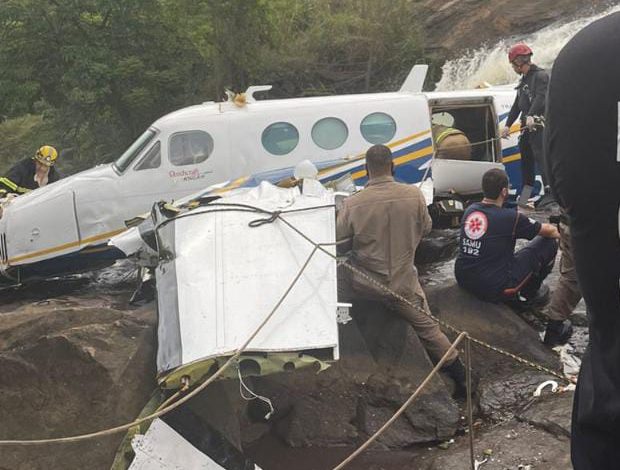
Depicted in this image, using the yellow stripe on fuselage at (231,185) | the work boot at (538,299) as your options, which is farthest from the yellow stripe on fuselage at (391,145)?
the work boot at (538,299)

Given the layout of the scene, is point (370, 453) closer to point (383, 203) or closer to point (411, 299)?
point (411, 299)

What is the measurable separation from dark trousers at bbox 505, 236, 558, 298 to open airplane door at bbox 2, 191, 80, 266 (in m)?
5.76

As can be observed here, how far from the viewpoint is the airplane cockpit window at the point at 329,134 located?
991cm

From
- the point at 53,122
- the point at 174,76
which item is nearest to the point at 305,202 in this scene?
the point at 174,76

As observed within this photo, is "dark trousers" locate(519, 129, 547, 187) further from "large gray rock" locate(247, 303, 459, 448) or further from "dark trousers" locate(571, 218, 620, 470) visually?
"dark trousers" locate(571, 218, 620, 470)

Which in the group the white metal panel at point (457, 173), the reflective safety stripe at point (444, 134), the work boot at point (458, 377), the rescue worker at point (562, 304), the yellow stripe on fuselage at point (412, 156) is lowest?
the work boot at point (458, 377)

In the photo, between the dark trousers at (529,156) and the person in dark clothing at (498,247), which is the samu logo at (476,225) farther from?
the dark trousers at (529,156)

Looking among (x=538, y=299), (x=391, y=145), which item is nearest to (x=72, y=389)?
(x=538, y=299)

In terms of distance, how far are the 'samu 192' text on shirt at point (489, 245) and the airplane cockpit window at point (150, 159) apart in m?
4.85

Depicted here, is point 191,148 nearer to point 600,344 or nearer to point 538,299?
point 538,299

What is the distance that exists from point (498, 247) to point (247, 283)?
2.51 m

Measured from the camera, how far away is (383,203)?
5.88 metres

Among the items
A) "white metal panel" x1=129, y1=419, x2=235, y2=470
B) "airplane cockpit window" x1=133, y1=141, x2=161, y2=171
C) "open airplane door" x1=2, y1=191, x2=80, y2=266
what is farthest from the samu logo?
"open airplane door" x1=2, y1=191, x2=80, y2=266

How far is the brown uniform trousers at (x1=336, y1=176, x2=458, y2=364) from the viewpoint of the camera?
5855 mm
